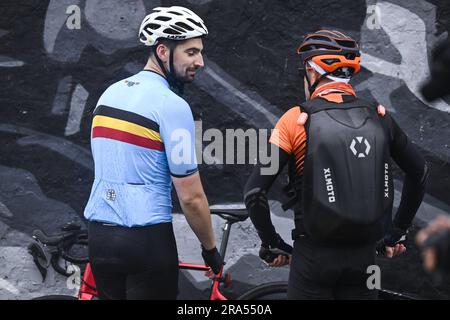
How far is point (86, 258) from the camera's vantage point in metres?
5.79

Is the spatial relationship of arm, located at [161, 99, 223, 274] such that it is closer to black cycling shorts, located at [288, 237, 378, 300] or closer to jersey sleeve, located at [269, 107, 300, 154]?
jersey sleeve, located at [269, 107, 300, 154]

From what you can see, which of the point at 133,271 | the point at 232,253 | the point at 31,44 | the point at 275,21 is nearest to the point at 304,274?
the point at 133,271

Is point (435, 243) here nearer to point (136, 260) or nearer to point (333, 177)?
point (333, 177)

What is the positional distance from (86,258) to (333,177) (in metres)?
2.10

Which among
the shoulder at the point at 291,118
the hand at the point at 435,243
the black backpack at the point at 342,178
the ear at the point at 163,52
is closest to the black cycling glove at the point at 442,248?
the hand at the point at 435,243

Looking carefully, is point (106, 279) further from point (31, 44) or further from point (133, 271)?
point (31, 44)

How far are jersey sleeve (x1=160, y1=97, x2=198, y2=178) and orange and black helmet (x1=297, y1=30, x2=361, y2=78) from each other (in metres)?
0.75

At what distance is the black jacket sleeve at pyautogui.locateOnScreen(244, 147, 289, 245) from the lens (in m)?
4.52

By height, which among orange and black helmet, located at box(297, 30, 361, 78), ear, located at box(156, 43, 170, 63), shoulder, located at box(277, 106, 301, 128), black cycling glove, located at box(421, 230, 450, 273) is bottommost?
shoulder, located at box(277, 106, 301, 128)

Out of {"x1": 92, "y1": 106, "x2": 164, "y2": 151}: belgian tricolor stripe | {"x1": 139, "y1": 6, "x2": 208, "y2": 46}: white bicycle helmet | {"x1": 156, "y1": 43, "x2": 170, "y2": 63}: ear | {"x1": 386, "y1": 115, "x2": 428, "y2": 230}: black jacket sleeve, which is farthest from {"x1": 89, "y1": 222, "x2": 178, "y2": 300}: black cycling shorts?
{"x1": 386, "y1": 115, "x2": 428, "y2": 230}: black jacket sleeve

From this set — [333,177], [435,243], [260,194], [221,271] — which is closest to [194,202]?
[260,194]

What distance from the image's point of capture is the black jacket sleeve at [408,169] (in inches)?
185

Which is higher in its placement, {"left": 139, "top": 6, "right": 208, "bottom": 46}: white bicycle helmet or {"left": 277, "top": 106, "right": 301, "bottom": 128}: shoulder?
{"left": 139, "top": 6, "right": 208, "bottom": 46}: white bicycle helmet

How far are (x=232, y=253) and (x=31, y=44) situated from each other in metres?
2.10
